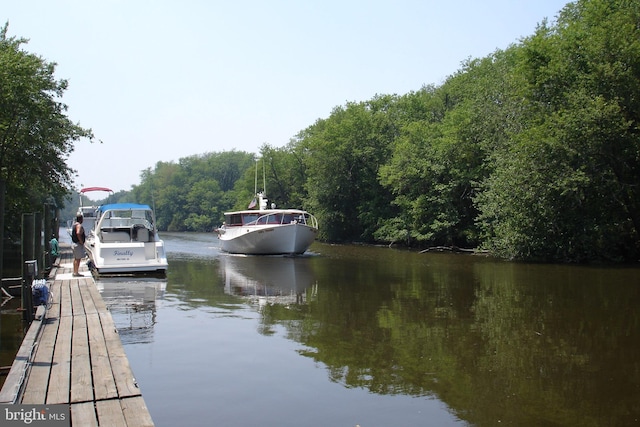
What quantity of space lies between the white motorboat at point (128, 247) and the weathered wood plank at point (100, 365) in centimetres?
1121

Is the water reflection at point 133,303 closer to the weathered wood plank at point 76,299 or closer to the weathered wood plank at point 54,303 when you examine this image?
the weathered wood plank at point 76,299

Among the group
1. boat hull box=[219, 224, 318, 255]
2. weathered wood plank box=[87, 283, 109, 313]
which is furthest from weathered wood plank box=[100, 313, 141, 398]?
boat hull box=[219, 224, 318, 255]

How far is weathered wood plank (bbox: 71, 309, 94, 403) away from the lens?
18.7 ft

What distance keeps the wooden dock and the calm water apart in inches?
28.2

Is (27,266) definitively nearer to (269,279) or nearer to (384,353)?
(384,353)

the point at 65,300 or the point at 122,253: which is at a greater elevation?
the point at 122,253

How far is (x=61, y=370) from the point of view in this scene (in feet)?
21.4

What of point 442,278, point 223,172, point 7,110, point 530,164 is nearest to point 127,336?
point 442,278

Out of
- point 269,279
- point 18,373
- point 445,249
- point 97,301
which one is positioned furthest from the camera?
point 445,249

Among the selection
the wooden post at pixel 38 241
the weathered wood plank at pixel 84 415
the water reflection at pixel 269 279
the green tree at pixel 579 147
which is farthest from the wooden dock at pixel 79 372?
the green tree at pixel 579 147

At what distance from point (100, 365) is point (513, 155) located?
26745mm

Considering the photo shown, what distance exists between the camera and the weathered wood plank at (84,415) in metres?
4.98

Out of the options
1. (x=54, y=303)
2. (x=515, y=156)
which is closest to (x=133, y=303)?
(x=54, y=303)

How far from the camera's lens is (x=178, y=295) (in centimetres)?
1620
